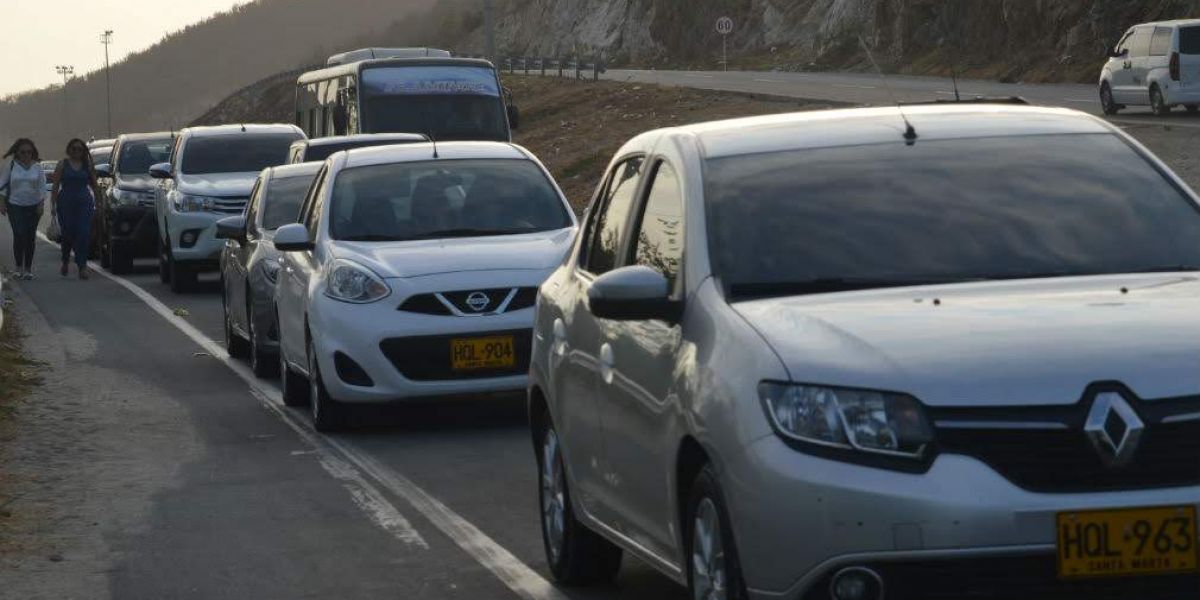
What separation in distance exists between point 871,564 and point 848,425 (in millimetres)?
335

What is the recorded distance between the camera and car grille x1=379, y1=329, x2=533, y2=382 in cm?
1277

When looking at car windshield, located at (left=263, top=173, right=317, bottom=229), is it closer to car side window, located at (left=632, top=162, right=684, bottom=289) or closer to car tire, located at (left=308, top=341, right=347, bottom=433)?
car tire, located at (left=308, top=341, right=347, bottom=433)

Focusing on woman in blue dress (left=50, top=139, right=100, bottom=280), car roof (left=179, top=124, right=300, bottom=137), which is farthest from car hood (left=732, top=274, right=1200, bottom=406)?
woman in blue dress (left=50, top=139, right=100, bottom=280)

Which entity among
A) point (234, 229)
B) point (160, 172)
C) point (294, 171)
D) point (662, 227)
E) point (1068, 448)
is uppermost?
point (662, 227)

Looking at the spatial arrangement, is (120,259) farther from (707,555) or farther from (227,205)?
(707,555)

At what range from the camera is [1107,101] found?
39062mm

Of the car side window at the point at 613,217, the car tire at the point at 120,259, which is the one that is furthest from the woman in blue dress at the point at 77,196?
the car side window at the point at 613,217

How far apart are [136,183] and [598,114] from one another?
1189 inches

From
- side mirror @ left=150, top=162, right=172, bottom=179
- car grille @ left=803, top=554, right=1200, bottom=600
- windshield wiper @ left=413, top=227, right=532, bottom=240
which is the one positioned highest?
car grille @ left=803, top=554, right=1200, bottom=600

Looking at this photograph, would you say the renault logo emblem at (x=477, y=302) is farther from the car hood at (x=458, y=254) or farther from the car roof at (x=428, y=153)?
the car roof at (x=428, y=153)

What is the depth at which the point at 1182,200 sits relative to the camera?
6.82 m

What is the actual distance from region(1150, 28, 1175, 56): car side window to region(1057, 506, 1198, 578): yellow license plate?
109ft

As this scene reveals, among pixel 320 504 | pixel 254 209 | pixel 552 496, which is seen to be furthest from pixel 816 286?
pixel 254 209

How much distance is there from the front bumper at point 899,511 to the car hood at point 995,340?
0.21 m
